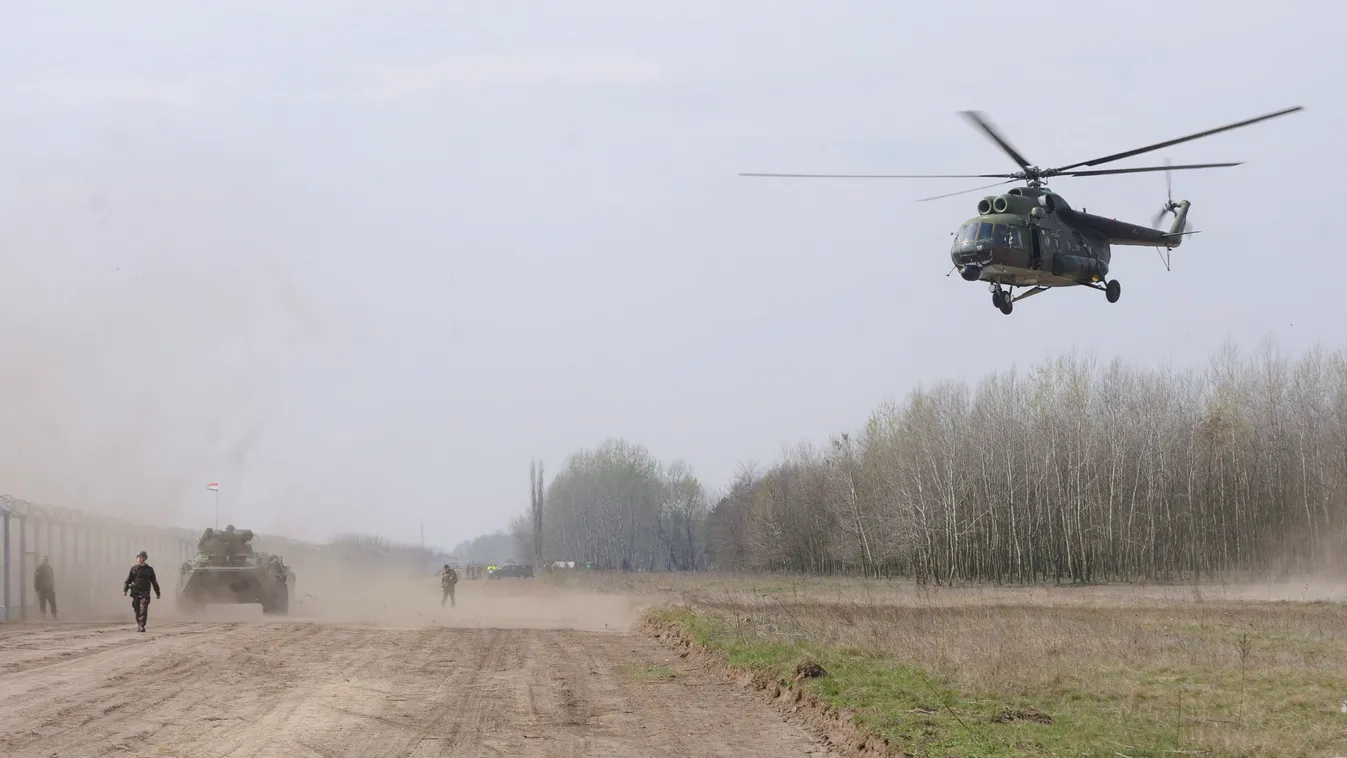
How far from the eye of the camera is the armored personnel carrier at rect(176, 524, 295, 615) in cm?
3241

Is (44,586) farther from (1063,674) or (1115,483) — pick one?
(1115,483)

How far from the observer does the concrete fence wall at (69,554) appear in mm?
28984

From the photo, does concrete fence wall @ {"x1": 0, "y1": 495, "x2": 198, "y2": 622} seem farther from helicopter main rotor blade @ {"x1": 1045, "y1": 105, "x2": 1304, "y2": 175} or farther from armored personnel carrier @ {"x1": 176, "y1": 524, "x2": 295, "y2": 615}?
helicopter main rotor blade @ {"x1": 1045, "y1": 105, "x2": 1304, "y2": 175}

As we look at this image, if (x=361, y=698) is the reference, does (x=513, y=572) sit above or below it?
below

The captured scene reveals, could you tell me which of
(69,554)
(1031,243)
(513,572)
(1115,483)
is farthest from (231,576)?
(513,572)

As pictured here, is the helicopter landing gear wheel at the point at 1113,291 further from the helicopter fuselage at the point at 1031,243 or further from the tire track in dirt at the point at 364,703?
the tire track in dirt at the point at 364,703

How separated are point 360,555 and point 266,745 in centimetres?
7907

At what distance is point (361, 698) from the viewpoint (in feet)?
46.4

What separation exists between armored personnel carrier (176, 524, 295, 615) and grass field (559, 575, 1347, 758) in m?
11.5

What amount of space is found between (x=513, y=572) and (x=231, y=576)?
68494 mm

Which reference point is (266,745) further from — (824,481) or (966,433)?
(824,481)

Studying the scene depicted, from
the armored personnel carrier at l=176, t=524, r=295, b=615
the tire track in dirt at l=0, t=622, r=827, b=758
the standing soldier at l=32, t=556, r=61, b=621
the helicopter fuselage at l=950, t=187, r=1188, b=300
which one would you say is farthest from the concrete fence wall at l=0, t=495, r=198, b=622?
the helicopter fuselage at l=950, t=187, r=1188, b=300

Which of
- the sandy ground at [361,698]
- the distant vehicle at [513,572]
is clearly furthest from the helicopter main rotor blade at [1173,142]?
the distant vehicle at [513,572]

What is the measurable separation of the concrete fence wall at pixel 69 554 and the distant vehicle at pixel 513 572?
174 feet
